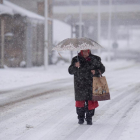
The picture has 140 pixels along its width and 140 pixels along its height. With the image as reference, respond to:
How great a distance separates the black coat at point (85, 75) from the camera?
7.24m

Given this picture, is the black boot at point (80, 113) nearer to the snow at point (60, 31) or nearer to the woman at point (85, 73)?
the woman at point (85, 73)

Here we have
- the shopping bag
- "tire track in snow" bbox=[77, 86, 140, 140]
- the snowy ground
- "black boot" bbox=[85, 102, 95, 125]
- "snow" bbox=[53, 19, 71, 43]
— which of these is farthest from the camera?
"snow" bbox=[53, 19, 71, 43]

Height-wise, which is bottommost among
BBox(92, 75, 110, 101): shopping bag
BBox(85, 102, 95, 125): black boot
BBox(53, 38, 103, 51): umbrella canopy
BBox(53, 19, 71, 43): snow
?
BBox(85, 102, 95, 125): black boot

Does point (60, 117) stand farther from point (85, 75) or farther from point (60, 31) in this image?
point (60, 31)

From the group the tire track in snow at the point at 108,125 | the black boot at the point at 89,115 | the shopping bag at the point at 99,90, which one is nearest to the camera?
the tire track in snow at the point at 108,125

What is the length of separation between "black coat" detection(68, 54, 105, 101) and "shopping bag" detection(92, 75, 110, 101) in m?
0.14

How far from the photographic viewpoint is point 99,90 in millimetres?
7137

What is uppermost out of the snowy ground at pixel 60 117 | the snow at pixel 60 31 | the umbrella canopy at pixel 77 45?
the snow at pixel 60 31

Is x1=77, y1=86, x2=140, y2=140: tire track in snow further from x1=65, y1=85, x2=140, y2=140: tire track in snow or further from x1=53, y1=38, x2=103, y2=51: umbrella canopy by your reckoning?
x1=53, y1=38, x2=103, y2=51: umbrella canopy

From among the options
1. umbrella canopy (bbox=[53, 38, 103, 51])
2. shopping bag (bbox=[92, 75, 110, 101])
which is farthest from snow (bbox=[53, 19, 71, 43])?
shopping bag (bbox=[92, 75, 110, 101])

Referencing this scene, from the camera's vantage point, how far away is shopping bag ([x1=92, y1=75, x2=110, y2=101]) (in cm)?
711

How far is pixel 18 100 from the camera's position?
11.0m

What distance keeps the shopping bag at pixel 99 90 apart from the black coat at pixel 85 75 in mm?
136

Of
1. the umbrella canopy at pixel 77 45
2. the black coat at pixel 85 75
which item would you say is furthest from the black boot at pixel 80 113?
the umbrella canopy at pixel 77 45
